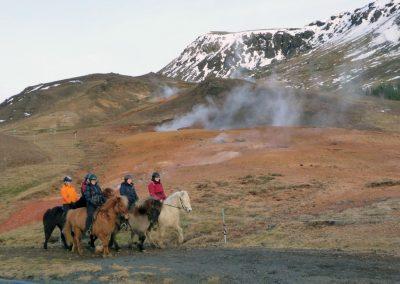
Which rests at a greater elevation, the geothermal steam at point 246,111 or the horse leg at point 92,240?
the geothermal steam at point 246,111

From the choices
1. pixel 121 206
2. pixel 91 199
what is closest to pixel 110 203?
pixel 121 206

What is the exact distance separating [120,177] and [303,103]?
38.7 metres

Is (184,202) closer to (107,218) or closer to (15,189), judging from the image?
(107,218)

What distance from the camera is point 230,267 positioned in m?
14.5

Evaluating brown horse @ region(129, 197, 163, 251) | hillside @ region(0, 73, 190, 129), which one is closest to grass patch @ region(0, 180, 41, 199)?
brown horse @ region(129, 197, 163, 251)

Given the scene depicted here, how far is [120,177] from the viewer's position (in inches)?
1537

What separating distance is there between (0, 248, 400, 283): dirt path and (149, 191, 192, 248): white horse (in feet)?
4.91

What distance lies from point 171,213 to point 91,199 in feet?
9.91

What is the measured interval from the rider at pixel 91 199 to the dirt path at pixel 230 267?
1.18 meters

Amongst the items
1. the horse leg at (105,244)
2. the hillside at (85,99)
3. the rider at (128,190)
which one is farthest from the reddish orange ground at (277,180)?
the hillside at (85,99)

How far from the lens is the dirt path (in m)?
13.1

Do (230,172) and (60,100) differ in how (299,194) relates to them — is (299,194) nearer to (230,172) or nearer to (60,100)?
(230,172)

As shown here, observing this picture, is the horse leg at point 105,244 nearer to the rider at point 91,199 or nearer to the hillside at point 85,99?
the rider at point 91,199

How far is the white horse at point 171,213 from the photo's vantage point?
19411 millimetres
